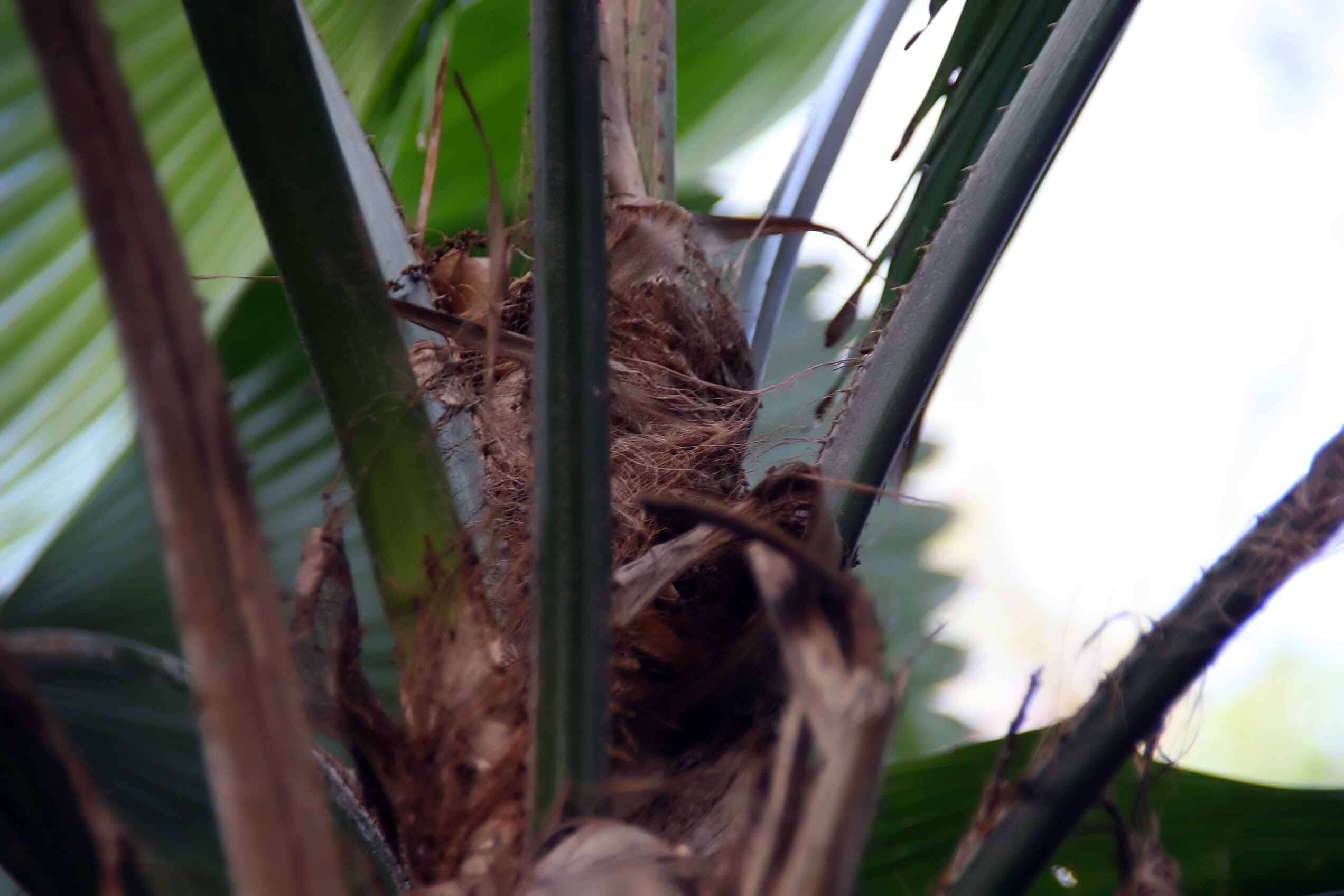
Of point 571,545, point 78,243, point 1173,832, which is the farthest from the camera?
point 78,243

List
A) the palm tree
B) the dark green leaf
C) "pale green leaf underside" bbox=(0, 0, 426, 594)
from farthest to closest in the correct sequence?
"pale green leaf underside" bbox=(0, 0, 426, 594), the dark green leaf, the palm tree

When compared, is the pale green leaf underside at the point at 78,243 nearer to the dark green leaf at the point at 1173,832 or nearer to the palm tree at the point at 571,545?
the palm tree at the point at 571,545

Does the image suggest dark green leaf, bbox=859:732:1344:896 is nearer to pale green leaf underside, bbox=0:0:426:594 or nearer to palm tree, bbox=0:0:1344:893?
palm tree, bbox=0:0:1344:893

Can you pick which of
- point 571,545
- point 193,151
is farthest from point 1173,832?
point 193,151

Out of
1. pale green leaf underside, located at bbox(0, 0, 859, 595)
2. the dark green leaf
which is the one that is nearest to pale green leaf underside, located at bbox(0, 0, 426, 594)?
pale green leaf underside, located at bbox(0, 0, 859, 595)

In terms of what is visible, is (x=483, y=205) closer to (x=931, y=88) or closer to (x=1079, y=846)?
(x=931, y=88)

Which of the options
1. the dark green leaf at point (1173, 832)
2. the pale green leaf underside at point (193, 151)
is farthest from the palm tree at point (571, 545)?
the pale green leaf underside at point (193, 151)

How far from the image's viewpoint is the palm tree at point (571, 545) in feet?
0.62

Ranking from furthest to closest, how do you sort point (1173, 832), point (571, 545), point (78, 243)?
point (78, 243)
point (1173, 832)
point (571, 545)

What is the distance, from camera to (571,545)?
383 millimetres

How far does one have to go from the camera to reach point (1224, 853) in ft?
2.25

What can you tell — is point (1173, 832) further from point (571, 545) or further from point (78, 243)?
point (78, 243)

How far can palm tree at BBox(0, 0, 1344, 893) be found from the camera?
0.19 meters

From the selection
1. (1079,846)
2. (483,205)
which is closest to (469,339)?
(1079,846)
